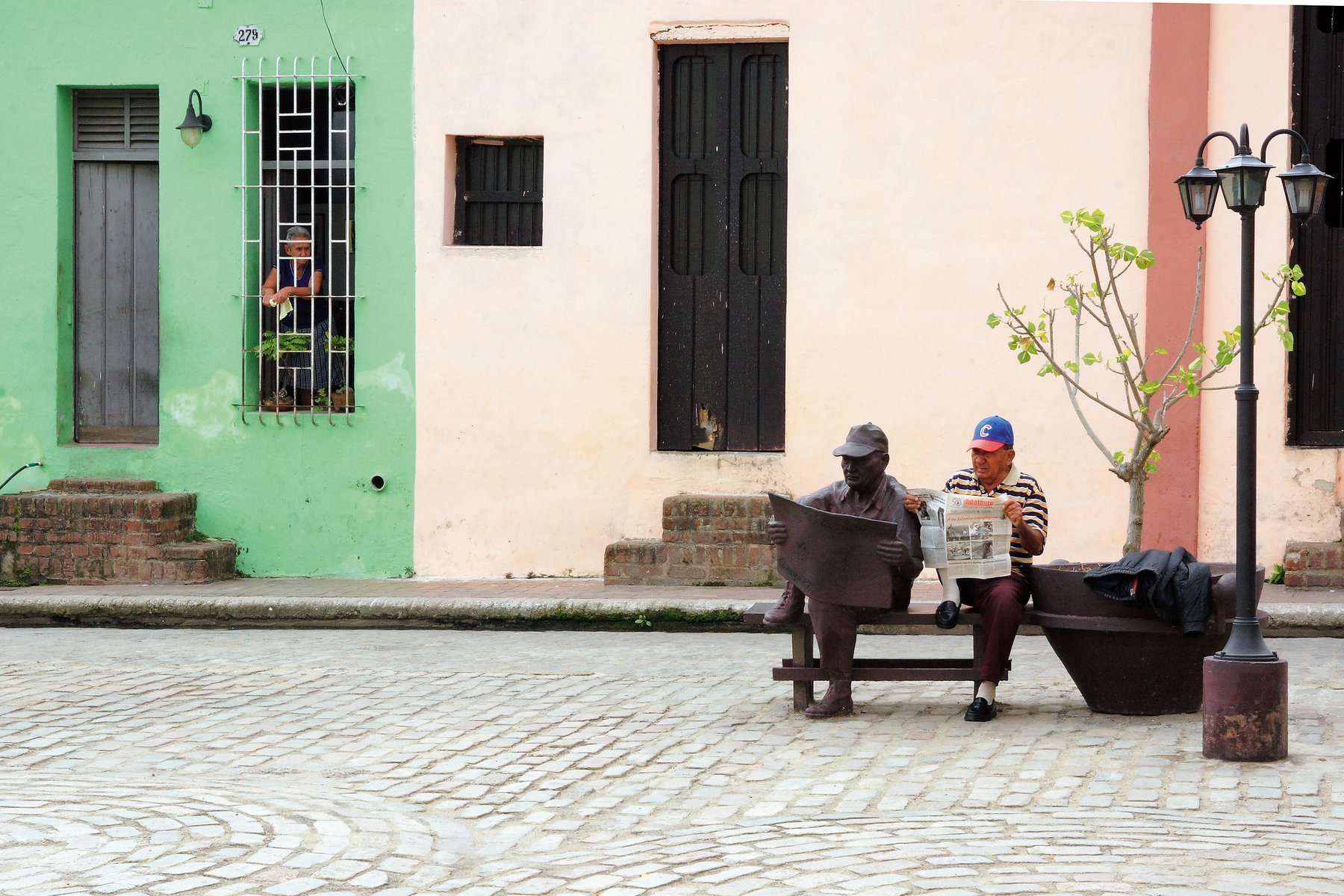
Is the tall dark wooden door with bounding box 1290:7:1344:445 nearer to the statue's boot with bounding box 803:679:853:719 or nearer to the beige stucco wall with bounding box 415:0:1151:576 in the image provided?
the beige stucco wall with bounding box 415:0:1151:576

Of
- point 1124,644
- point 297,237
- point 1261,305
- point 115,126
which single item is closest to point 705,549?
point 297,237

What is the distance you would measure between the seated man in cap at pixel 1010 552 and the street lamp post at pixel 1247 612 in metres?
1.03

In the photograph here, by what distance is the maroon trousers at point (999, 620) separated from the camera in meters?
7.61

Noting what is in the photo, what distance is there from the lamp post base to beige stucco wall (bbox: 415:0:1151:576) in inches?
256

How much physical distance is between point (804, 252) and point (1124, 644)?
21.5 ft

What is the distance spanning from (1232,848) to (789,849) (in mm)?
1369

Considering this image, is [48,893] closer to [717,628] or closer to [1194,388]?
[1194,388]

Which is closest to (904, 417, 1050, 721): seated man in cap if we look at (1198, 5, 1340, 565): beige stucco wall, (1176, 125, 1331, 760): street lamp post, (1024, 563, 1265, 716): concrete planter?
(1024, 563, 1265, 716): concrete planter

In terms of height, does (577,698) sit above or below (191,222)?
below

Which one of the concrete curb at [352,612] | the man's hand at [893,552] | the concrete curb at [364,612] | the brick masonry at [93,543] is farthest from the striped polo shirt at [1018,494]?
the brick masonry at [93,543]

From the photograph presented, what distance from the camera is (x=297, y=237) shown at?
45.7 feet

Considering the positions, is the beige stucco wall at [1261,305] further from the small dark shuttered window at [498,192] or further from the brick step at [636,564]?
the small dark shuttered window at [498,192]

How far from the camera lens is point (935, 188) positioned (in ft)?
43.3

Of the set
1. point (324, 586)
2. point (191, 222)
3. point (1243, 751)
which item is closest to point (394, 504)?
point (324, 586)
